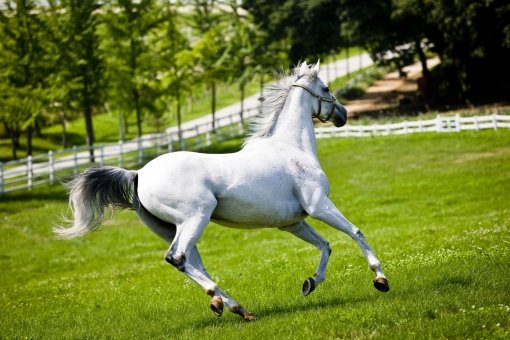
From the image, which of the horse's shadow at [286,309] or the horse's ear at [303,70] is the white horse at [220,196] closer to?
the horse's shadow at [286,309]

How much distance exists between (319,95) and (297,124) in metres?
0.71

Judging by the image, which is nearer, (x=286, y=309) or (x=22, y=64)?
(x=286, y=309)

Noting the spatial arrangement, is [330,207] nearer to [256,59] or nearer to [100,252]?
[100,252]

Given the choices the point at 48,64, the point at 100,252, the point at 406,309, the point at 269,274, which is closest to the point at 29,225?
the point at 100,252

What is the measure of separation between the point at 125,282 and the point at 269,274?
4.26 metres

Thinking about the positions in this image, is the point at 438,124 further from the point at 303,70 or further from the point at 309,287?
the point at 309,287

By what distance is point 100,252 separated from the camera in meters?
26.1

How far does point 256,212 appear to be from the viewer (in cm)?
962

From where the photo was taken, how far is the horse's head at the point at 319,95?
Answer: 36.0ft

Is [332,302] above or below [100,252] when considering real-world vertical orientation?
above

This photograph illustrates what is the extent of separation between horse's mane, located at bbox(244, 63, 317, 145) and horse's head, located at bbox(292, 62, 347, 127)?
0.8 inches

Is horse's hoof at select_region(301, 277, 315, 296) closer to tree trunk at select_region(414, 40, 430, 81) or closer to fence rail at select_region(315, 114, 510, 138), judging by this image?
fence rail at select_region(315, 114, 510, 138)

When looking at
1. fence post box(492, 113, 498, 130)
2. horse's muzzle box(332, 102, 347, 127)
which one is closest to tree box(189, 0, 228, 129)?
fence post box(492, 113, 498, 130)

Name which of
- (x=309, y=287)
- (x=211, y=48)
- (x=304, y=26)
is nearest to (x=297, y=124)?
(x=309, y=287)
